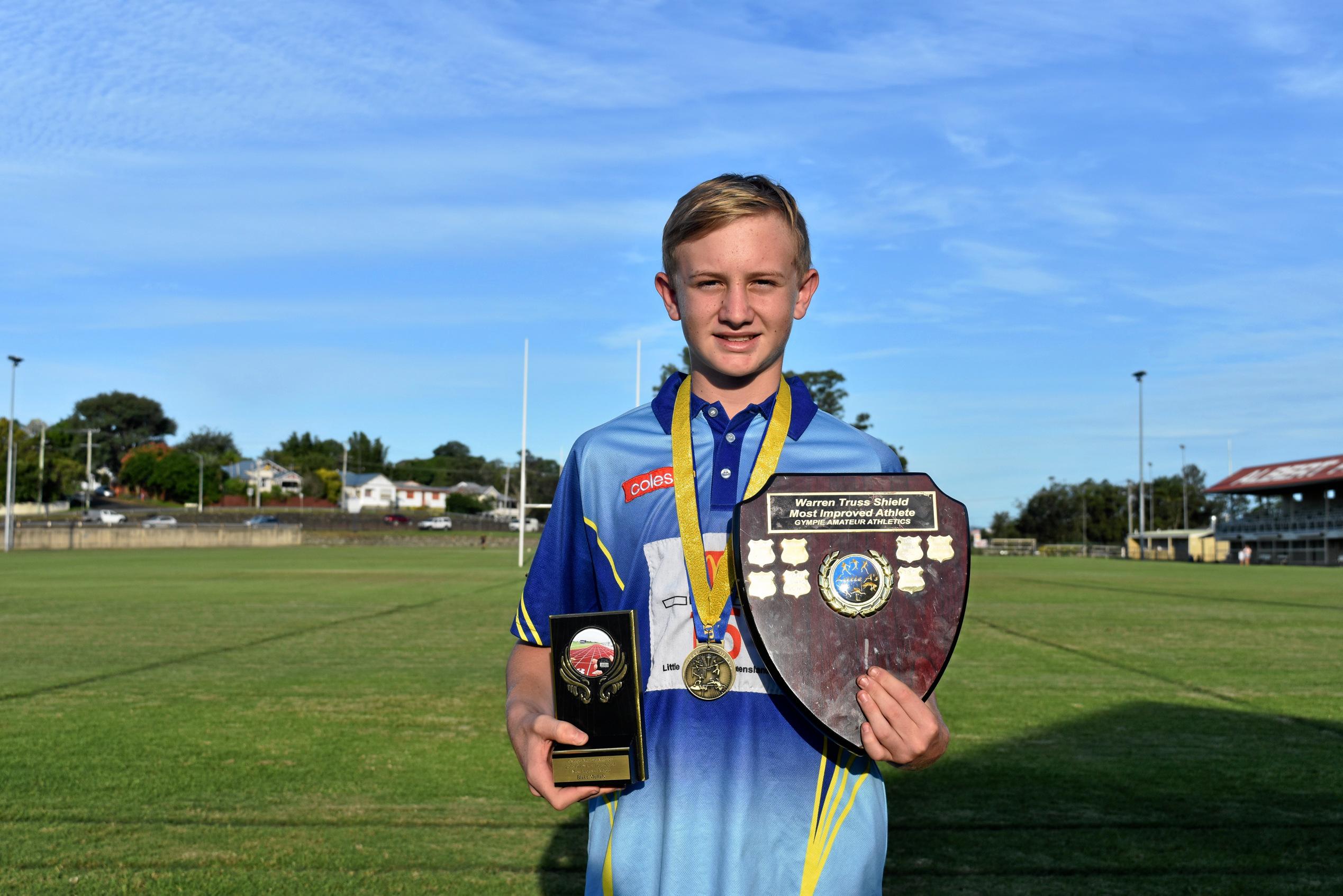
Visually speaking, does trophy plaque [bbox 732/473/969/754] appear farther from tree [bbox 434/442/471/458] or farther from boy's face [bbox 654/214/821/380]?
tree [bbox 434/442/471/458]

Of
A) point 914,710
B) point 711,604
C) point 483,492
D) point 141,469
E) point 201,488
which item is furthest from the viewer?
point 483,492

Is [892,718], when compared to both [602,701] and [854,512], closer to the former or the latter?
[854,512]

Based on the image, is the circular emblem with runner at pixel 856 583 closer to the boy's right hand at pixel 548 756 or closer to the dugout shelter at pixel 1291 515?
the boy's right hand at pixel 548 756

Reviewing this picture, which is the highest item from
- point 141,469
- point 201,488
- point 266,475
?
point 266,475

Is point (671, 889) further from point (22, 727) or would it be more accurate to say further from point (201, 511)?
point (201, 511)

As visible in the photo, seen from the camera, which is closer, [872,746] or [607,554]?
[872,746]

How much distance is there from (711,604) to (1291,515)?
255 feet

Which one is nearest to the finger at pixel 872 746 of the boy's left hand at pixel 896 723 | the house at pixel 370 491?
the boy's left hand at pixel 896 723

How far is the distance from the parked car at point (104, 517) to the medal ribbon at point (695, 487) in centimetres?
7923

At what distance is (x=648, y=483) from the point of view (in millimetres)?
1866

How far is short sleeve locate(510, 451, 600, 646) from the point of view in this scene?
1.94 meters

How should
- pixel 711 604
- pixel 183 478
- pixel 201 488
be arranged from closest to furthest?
pixel 711 604 → pixel 201 488 → pixel 183 478

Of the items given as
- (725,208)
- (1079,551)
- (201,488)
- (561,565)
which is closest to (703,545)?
(561,565)

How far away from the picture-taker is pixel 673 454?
6.06 ft
